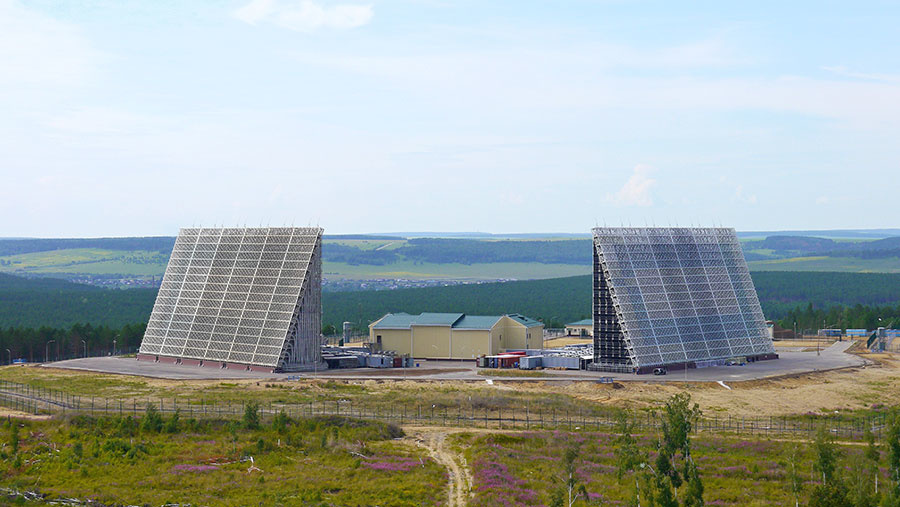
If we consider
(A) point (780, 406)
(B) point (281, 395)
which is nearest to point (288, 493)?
(B) point (281, 395)

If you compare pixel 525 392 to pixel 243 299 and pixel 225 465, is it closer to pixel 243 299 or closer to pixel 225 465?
pixel 225 465

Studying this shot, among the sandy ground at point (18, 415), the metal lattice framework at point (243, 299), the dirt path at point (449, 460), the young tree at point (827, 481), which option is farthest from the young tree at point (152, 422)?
the young tree at point (827, 481)

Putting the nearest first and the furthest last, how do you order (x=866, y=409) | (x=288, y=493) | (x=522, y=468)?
(x=288, y=493) → (x=522, y=468) → (x=866, y=409)

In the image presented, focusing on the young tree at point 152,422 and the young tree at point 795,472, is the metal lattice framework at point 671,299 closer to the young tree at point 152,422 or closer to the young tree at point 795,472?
the young tree at point 795,472

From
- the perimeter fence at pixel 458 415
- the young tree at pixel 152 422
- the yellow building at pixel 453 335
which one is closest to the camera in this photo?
the young tree at pixel 152 422

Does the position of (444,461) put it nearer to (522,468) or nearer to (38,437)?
(522,468)

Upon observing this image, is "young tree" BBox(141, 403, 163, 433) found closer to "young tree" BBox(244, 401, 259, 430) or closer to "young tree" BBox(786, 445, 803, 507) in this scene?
"young tree" BBox(244, 401, 259, 430)

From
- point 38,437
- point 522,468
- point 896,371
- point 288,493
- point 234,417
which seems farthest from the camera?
point 896,371
